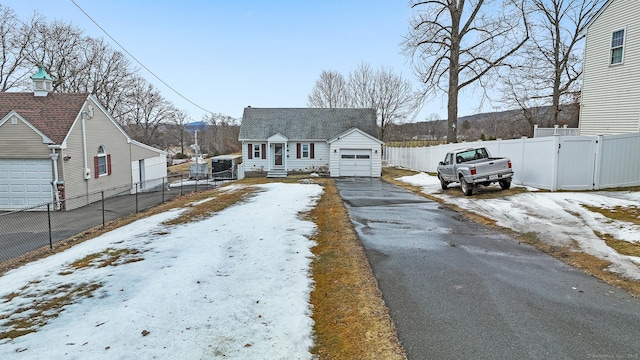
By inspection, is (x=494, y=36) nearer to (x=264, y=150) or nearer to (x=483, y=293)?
(x=264, y=150)

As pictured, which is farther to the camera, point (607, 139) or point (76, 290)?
point (607, 139)

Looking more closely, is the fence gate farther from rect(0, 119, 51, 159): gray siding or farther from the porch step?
rect(0, 119, 51, 159): gray siding

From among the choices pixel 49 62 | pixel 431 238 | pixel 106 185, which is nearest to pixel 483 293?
pixel 431 238

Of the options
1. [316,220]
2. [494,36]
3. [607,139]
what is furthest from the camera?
[494,36]

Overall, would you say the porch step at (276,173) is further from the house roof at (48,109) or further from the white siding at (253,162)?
the house roof at (48,109)

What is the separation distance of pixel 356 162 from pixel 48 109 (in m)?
19.9

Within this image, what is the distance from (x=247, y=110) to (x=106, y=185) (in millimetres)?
13491

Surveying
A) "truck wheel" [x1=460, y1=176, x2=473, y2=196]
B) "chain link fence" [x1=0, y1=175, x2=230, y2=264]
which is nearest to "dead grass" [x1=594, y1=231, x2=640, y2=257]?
"truck wheel" [x1=460, y1=176, x2=473, y2=196]

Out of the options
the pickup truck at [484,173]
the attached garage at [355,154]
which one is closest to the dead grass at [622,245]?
the pickup truck at [484,173]

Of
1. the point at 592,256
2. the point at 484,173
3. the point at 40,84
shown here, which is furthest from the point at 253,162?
the point at 592,256

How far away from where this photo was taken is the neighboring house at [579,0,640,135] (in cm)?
1434

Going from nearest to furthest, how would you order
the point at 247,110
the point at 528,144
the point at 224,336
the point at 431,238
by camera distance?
the point at 224,336, the point at 431,238, the point at 528,144, the point at 247,110

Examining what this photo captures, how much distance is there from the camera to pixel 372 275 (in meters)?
5.78

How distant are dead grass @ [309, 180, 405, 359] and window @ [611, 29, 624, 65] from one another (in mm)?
15170
